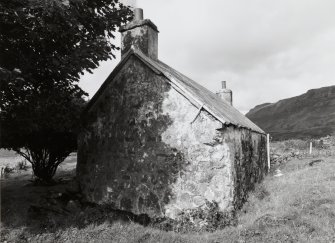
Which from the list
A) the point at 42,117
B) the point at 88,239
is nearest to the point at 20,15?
the point at 42,117

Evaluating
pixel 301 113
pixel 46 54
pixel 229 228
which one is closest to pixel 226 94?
pixel 229 228

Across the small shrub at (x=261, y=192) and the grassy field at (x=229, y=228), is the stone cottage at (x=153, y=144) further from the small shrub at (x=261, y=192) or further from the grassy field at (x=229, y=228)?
the grassy field at (x=229, y=228)

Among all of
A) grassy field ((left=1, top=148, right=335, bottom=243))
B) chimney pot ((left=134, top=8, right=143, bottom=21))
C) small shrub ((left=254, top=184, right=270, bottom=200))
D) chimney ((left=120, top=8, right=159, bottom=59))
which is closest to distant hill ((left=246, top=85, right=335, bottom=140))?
small shrub ((left=254, top=184, right=270, bottom=200))

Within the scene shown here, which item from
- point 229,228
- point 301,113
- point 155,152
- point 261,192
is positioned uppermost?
point 301,113

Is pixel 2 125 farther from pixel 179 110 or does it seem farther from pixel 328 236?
pixel 328 236

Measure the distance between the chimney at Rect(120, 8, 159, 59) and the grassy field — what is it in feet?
18.0

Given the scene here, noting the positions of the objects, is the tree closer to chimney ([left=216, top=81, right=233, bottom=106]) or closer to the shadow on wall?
the shadow on wall

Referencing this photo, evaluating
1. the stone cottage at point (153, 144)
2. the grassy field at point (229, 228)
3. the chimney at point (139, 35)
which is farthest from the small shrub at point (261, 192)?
the chimney at point (139, 35)

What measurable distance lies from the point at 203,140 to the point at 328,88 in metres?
92.9

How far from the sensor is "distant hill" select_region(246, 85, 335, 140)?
70625 mm

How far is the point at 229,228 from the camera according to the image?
8070 mm

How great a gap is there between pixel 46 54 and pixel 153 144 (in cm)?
393

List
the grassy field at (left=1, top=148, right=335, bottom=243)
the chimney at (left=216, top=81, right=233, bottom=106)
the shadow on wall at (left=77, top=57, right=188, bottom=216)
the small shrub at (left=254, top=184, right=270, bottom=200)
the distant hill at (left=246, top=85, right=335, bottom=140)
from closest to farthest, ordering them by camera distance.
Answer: the grassy field at (left=1, top=148, right=335, bottom=243)
the shadow on wall at (left=77, top=57, right=188, bottom=216)
the small shrub at (left=254, top=184, right=270, bottom=200)
the chimney at (left=216, top=81, right=233, bottom=106)
the distant hill at (left=246, top=85, right=335, bottom=140)

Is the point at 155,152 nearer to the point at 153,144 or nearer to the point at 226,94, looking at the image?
the point at 153,144
